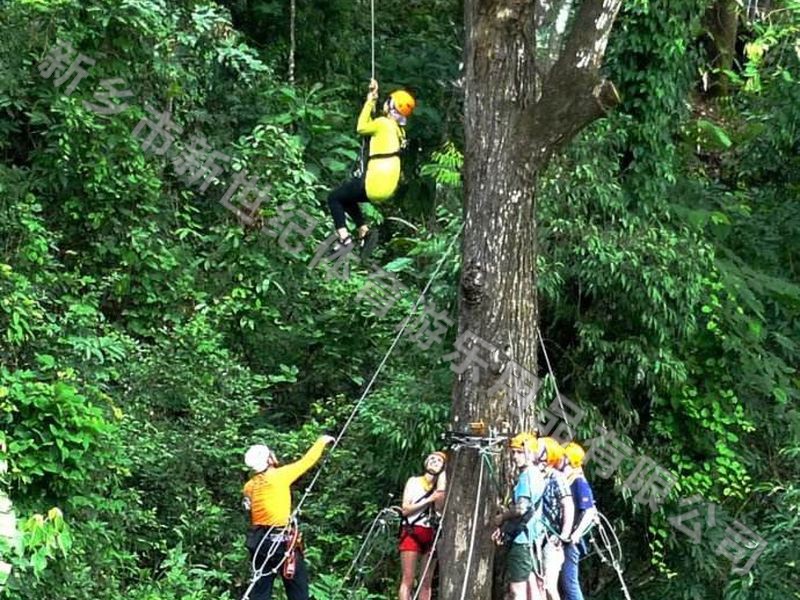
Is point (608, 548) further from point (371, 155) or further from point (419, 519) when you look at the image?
point (371, 155)

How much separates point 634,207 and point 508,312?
2433mm

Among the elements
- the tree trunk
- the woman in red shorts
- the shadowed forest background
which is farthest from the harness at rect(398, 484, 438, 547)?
the tree trunk

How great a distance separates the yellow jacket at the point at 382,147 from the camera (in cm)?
669

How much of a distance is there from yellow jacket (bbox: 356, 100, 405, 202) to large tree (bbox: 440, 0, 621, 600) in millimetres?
643

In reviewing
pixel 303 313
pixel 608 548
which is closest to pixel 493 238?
pixel 608 548

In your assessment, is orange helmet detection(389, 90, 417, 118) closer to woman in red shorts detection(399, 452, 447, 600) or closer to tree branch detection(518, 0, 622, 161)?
tree branch detection(518, 0, 622, 161)

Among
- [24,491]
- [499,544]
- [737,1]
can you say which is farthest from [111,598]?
[737,1]

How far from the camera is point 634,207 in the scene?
8195 millimetres

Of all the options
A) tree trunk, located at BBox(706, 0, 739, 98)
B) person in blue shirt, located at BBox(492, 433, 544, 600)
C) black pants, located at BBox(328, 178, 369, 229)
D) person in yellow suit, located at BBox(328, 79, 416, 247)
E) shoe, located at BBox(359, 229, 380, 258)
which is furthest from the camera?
tree trunk, located at BBox(706, 0, 739, 98)

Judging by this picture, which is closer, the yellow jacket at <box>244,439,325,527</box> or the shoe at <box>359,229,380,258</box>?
the yellow jacket at <box>244,439,325,527</box>

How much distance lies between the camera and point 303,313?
9.65 metres

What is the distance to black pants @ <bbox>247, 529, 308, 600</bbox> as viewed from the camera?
6094 mm

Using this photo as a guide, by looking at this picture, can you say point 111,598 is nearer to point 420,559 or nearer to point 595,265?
point 420,559

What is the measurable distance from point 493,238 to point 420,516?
157cm
